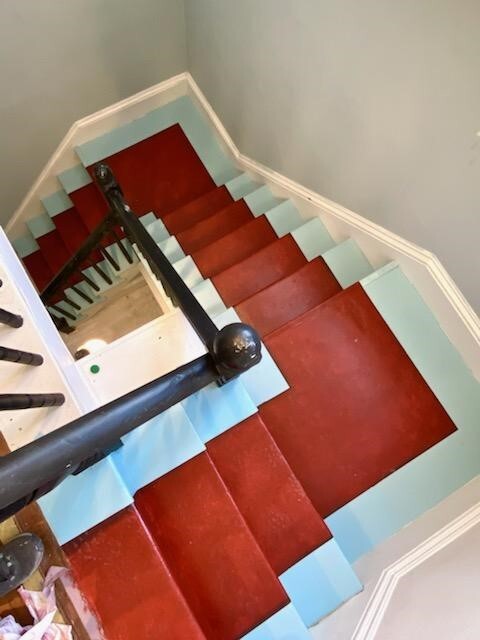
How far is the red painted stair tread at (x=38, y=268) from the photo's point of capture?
3.40 m

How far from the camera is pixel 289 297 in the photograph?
7.50ft

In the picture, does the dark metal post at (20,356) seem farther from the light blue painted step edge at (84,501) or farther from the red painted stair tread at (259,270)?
the red painted stair tread at (259,270)

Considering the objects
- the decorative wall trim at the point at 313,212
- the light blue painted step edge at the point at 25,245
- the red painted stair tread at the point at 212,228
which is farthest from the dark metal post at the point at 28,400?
the light blue painted step edge at the point at 25,245

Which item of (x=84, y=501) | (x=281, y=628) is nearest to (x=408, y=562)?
(x=281, y=628)

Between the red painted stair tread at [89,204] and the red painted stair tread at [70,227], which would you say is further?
the red painted stair tread at [70,227]

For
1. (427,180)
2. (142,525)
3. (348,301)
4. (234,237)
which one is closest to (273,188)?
(234,237)

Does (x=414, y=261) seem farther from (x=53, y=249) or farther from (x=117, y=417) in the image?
(x=53, y=249)

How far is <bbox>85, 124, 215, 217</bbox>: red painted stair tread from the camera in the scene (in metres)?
3.17

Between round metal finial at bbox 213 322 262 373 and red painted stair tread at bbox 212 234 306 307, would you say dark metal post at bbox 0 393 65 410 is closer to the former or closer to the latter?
round metal finial at bbox 213 322 262 373

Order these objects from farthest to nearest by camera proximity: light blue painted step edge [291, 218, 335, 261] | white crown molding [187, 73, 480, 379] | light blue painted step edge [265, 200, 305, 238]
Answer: light blue painted step edge [265, 200, 305, 238]
light blue painted step edge [291, 218, 335, 261]
white crown molding [187, 73, 480, 379]

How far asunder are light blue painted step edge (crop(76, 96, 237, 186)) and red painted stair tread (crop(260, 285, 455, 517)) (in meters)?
1.47

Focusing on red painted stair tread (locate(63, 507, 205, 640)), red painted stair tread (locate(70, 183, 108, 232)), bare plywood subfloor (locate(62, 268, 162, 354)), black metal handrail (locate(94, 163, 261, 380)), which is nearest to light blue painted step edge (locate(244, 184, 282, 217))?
bare plywood subfloor (locate(62, 268, 162, 354))

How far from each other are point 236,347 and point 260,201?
1.85 m

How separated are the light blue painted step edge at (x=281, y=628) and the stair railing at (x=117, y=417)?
26.5 inches
